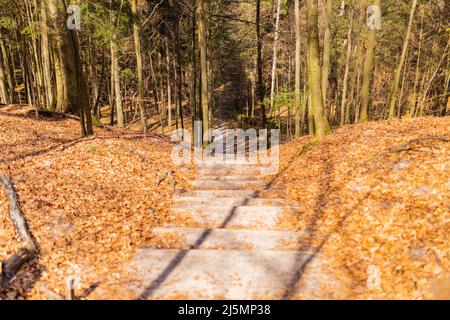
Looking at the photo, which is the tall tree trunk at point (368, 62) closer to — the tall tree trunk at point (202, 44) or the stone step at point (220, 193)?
the tall tree trunk at point (202, 44)

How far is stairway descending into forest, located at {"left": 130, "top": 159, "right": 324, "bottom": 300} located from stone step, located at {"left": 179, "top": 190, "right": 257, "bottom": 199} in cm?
3

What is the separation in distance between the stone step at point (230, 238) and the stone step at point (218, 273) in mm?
253

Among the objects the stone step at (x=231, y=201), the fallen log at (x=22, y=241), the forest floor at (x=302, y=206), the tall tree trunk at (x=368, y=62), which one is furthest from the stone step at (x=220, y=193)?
the tall tree trunk at (x=368, y=62)

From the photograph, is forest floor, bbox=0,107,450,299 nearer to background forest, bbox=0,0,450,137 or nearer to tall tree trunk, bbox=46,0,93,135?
tall tree trunk, bbox=46,0,93,135

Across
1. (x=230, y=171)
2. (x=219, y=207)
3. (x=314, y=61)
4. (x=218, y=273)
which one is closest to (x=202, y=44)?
(x=314, y=61)

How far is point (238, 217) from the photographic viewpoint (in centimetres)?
823

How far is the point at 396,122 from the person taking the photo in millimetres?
13547

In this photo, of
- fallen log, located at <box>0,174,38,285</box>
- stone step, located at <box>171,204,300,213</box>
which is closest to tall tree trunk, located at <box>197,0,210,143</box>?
stone step, located at <box>171,204,300,213</box>

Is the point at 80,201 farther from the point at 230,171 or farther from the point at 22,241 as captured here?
the point at 230,171

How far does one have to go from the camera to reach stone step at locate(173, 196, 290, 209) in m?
8.97

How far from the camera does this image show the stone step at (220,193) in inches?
390
